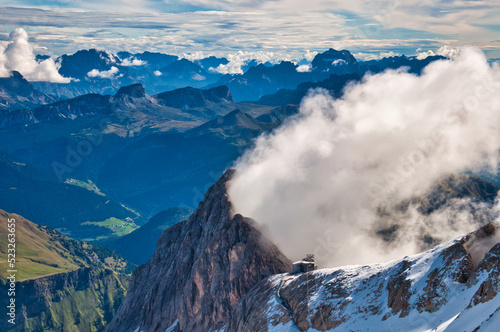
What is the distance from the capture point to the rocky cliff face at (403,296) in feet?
313

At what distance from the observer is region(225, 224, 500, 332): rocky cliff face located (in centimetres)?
9544

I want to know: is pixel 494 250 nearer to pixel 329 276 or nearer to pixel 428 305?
pixel 428 305

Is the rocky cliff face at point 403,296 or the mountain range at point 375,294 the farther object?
the mountain range at point 375,294

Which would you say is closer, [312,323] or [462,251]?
[462,251]

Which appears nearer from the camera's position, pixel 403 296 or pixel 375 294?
pixel 403 296

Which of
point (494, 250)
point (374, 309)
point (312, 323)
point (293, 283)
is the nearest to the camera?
point (494, 250)

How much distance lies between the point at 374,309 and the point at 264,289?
4735 cm

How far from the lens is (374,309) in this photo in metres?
115

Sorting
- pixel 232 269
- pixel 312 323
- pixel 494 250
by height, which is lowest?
pixel 232 269

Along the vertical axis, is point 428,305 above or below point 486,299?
below

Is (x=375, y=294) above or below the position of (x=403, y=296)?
below

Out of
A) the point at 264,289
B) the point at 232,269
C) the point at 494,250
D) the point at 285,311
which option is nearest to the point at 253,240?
the point at 232,269

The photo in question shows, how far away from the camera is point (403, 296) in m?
111

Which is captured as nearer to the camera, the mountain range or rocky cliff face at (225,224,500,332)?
rocky cliff face at (225,224,500,332)
